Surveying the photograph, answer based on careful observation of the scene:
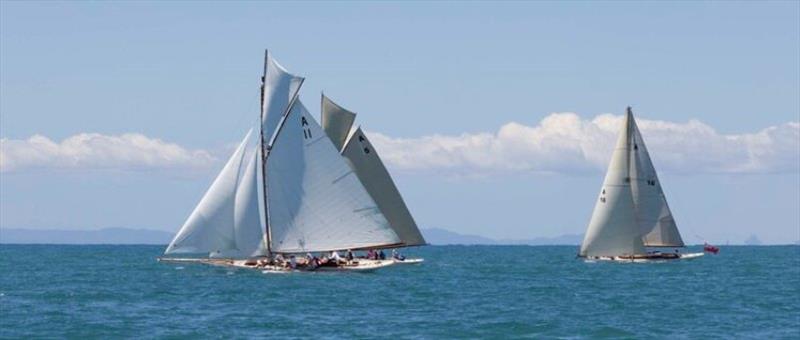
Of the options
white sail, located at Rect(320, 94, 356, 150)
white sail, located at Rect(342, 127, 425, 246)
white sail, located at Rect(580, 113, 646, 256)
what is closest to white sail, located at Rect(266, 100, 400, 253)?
white sail, located at Rect(342, 127, 425, 246)

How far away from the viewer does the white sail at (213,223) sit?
100375 mm

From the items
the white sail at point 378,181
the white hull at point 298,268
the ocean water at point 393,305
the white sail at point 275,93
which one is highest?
the white sail at point 275,93

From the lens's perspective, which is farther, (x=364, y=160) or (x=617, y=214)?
(x=617, y=214)

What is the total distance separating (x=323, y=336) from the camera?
6138 centimetres

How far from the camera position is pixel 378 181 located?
393 ft

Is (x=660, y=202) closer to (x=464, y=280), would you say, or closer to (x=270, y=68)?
(x=464, y=280)

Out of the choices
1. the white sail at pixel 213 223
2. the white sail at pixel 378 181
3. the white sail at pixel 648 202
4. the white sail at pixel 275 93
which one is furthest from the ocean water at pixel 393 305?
the white sail at pixel 648 202

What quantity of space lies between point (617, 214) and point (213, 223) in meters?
41.5

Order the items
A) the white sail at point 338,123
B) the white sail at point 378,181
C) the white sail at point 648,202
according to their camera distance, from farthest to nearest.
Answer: the white sail at point 648,202, the white sail at point 338,123, the white sail at point 378,181

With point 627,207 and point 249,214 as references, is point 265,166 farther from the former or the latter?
point 627,207

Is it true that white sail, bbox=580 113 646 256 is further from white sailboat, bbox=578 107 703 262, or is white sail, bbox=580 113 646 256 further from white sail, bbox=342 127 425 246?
white sail, bbox=342 127 425 246

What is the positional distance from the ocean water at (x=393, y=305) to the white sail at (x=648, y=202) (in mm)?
15001

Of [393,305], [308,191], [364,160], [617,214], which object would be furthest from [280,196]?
[617,214]

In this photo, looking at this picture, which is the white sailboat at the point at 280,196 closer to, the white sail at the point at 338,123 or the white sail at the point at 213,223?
the white sail at the point at 213,223
